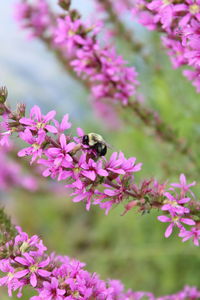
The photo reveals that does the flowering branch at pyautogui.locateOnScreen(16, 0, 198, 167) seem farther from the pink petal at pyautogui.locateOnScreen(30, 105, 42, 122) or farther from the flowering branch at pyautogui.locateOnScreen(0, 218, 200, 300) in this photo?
the flowering branch at pyautogui.locateOnScreen(0, 218, 200, 300)

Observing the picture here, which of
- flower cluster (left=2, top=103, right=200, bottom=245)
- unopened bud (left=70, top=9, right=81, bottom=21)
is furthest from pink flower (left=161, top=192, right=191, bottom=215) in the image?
unopened bud (left=70, top=9, right=81, bottom=21)

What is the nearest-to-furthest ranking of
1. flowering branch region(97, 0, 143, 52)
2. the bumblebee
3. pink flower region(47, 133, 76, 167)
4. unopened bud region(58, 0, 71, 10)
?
pink flower region(47, 133, 76, 167) < the bumblebee < unopened bud region(58, 0, 71, 10) < flowering branch region(97, 0, 143, 52)

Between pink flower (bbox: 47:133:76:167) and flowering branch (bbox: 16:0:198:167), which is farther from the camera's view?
flowering branch (bbox: 16:0:198:167)

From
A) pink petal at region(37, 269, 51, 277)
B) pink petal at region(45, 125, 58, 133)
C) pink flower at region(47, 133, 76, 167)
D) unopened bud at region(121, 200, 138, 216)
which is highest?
pink petal at region(45, 125, 58, 133)

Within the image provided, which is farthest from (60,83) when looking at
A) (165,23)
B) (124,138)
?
(165,23)

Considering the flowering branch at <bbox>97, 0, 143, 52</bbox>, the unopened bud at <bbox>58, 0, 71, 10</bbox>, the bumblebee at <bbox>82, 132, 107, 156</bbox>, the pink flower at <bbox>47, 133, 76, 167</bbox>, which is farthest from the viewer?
the flowering branch at <bbox>97, 0, 143, 52</bbox>

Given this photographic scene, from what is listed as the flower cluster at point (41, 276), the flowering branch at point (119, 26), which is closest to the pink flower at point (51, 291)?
the flower cluster at point (41, 276)

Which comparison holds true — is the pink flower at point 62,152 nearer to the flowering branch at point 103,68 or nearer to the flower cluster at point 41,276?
the flower cluster at point 41,276

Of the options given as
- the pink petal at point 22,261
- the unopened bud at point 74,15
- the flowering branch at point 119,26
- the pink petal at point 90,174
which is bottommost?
the pink petal at point 22,261

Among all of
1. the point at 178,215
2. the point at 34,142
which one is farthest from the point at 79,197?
the point at 178,215

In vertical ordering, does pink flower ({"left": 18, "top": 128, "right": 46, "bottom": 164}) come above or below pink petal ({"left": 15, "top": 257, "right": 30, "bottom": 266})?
above

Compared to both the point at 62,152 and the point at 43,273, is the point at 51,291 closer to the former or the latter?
the point at 43,273
